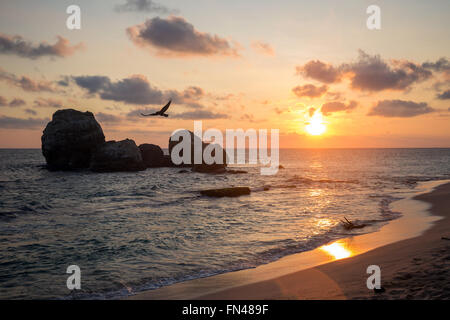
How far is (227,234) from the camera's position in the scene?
14.1 metres

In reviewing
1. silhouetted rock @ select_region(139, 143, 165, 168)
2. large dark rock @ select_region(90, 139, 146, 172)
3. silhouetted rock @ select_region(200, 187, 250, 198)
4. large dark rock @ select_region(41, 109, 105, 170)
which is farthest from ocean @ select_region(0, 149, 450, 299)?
silhouetted rock @ select_region(139, 143, 165, 168)

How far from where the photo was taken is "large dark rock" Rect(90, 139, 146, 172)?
54656 millimetres

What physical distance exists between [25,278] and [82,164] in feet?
178

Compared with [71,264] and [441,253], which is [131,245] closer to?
[71,264]

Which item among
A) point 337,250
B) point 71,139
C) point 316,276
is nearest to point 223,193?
point 337,250

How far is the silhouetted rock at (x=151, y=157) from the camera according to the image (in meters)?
71.6

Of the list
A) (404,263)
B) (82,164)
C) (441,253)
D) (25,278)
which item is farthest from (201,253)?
(82,164)

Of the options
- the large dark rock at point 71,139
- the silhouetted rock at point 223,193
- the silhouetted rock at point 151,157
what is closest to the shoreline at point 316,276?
the silhouetted rock at point 223,193

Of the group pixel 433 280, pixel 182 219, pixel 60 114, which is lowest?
pixel 182 219

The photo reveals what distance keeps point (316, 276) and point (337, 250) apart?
12.2 feet

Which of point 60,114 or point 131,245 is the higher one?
point 60,114

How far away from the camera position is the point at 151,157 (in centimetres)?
7175

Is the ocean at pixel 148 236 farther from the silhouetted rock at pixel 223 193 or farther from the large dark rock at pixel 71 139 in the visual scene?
the large dark rock at pixel 71 139

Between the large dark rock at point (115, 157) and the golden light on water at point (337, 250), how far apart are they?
4978 centimetres
